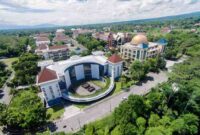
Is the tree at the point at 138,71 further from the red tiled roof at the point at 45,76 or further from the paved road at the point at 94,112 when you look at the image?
the red tiled roof at the point at 45,76

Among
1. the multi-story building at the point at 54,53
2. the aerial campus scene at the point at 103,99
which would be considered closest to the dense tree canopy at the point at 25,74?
the aerial campus scene at the point at 103,99

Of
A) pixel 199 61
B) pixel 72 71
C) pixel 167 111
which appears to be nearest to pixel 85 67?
pixel 72 71

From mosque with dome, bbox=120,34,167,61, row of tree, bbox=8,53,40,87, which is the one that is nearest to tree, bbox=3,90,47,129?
row of tree, bbox=8,53,40,87

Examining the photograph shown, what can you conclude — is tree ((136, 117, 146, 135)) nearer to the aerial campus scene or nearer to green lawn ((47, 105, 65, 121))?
the aerial campus scene

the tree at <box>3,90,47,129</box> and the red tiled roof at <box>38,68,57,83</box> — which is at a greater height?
the red tiled roof at <box>38,68,57,83</box>

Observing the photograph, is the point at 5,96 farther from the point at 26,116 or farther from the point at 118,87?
the point at 118,87

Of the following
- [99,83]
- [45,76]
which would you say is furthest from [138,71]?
→ [45,76]
